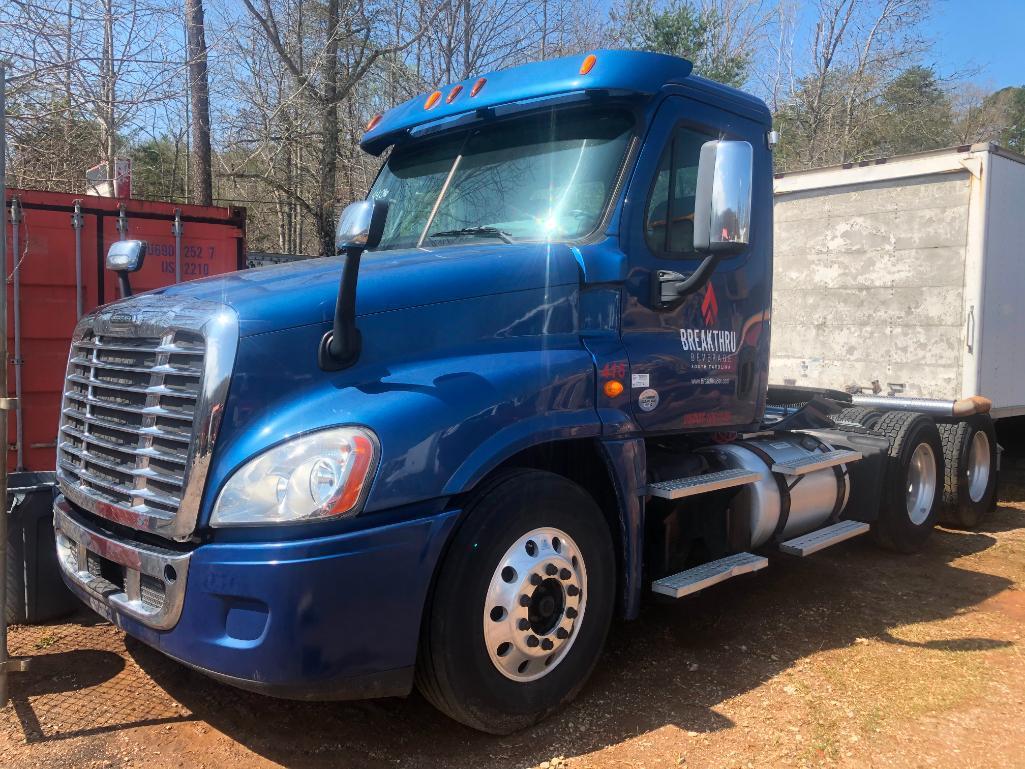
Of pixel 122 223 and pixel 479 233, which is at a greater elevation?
pixel 122 223

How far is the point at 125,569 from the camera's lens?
312 cm

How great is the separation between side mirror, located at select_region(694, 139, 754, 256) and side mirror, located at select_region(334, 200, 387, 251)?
143 centimetres

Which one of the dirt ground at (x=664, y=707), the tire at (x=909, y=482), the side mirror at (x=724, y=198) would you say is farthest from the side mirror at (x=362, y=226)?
the tire at (x=909, y=482)

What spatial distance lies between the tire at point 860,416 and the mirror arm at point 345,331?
15.3 ft

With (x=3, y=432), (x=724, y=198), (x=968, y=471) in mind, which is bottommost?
(x=968, y=471)

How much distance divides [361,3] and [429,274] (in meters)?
17.1

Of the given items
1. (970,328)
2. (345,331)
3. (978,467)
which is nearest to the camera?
(345,331)

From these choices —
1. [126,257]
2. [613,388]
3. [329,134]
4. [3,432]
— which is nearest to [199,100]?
[329,134]

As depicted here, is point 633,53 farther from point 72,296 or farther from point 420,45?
point 420,45

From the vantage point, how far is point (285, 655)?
8.90ft

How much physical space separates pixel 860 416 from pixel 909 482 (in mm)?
607

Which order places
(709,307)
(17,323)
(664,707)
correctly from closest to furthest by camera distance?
(664,707) → (709,307) → (17,323)

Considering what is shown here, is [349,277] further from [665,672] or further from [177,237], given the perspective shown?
[177,237]

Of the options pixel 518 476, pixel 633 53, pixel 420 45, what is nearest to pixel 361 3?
pixel 420 45
